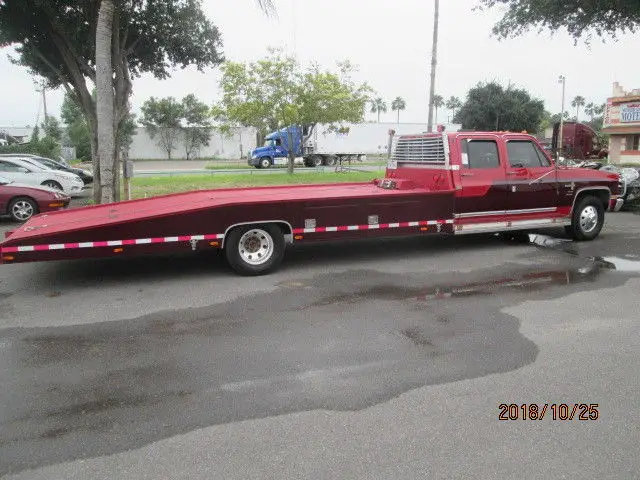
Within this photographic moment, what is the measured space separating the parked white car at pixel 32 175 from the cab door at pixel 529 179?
535 inches

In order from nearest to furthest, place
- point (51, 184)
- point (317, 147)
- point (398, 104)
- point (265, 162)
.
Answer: point (51, 184) → point (265, 162) → point (317, 147) → point (398, 104)

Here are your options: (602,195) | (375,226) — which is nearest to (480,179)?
(375,226)

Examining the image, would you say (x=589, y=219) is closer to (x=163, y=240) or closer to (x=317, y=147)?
(x=163, y=240)

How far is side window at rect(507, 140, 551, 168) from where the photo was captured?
9281 millimetres


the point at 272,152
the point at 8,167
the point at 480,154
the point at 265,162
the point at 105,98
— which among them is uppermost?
the point at 105,98

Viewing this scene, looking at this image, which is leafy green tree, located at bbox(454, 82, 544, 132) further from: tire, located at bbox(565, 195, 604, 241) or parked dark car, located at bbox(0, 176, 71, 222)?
parked dark car, located at bbox(0, 176, 71, 222)

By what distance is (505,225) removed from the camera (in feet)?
30.1

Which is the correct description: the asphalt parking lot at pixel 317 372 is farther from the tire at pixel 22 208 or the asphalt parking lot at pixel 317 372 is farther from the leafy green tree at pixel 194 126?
the leafy green tree at pixel 194 126

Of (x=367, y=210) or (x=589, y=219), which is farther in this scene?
(x=589, y=219)

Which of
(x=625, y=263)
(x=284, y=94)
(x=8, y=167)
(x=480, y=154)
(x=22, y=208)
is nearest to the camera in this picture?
(x=625, y=263)

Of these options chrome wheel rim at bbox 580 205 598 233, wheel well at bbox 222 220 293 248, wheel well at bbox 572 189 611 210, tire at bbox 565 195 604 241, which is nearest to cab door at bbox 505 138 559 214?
tire at bbox 565 195 604 241

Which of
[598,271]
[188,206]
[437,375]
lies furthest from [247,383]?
[598,271]

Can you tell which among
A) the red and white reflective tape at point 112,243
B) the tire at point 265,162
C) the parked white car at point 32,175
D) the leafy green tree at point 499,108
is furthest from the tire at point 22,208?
the leafy green tree at point 499,108

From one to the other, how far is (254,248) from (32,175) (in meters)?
12.1
